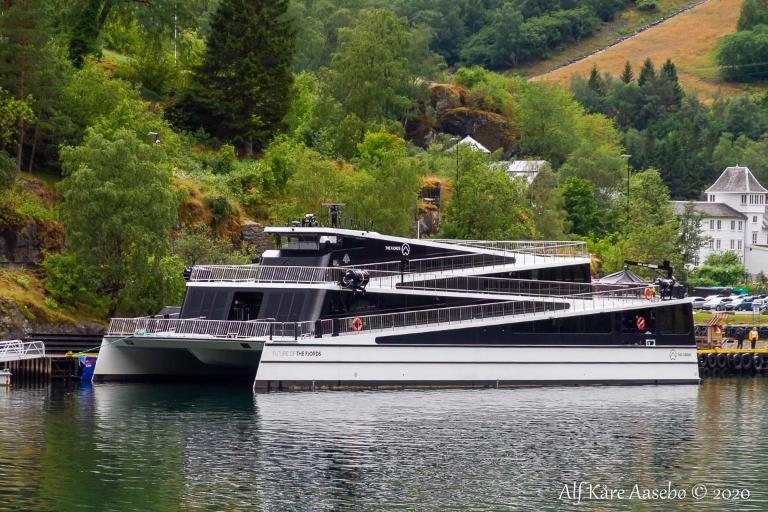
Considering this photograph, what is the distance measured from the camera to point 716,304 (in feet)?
309

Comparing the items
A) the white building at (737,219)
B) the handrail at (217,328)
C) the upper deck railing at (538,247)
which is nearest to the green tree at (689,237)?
the white building at (737,219)

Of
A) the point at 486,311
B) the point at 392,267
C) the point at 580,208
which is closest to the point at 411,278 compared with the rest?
the point at 392,267

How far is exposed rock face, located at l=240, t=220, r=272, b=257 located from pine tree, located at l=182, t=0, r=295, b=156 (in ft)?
39.9

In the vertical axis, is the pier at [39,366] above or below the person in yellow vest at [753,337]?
below

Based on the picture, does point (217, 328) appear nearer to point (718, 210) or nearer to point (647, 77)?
point (718, 210)

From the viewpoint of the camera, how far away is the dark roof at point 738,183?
12962 centimetres

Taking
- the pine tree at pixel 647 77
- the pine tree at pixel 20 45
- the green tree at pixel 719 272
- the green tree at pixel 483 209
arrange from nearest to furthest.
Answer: the pine tree at pixel 20 45 < the green tree at pixel 483 209 < the green tree at pixel 719 272 < the pine tree at pixel 647 77

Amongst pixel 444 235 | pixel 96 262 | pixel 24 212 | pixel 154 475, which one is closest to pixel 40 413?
pixel 154 475

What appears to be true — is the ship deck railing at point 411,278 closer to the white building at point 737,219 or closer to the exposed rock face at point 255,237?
the exposed rock face at point 255,237

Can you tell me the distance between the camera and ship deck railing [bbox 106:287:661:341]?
2124 inches

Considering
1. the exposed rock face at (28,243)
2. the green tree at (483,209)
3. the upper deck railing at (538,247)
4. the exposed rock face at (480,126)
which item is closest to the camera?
the upper deck railing at (538,247)

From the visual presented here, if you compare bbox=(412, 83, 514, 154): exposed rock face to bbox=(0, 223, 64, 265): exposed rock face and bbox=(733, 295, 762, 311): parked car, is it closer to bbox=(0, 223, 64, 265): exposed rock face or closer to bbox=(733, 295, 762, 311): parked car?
bbox=(733, 295, 762, 311): parked car

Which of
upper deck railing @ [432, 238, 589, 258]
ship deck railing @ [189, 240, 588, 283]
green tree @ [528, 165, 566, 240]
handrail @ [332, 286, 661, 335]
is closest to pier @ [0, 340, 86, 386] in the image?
ship deck railing @ [189, 240, 588, 283]

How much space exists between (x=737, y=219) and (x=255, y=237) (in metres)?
65.2
